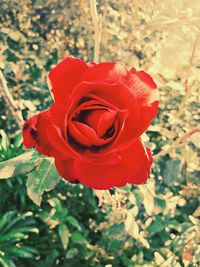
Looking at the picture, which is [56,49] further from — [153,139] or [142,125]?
[142,125]

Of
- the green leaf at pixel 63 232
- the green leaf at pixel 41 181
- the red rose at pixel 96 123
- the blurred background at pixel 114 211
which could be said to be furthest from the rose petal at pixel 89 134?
the green leaf at pixel 63 232

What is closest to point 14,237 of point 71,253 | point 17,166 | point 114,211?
point 71,253

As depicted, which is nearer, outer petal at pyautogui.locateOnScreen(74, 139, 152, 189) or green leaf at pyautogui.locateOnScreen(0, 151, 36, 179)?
outer petal at pyautogui.locateOnScreen(74, 139, 152, 189)

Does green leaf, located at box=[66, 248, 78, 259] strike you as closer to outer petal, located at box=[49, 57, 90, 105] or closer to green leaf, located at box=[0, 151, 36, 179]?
green leaf, located at box=[0, 151, 36, 179]

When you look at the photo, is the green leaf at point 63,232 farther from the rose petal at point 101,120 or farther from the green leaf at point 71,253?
the rose petal at point 101,120

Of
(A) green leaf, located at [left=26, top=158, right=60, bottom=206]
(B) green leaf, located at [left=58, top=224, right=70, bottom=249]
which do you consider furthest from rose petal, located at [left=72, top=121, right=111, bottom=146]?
(B) green leaf, located at [left=58, top=224, right=70, bottom=249]

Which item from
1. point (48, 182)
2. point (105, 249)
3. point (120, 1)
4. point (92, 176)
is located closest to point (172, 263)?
point (105, 249)
